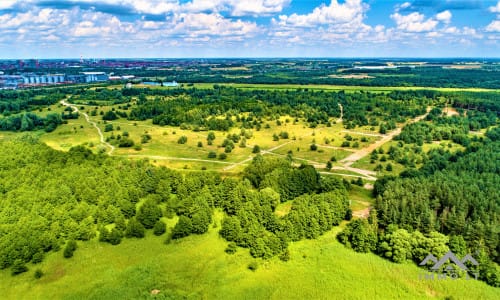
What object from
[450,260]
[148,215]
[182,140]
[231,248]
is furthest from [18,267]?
[182,140]

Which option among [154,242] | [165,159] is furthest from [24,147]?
[154,242]

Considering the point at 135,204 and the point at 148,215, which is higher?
the point at 148,215

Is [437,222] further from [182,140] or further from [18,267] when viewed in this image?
[182,140]

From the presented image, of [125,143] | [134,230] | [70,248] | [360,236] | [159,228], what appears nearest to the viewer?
[70,248]

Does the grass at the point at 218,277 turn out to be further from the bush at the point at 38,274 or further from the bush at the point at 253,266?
the bush at the point at 38,274

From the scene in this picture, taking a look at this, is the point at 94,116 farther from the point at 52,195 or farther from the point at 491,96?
the point at 491,96

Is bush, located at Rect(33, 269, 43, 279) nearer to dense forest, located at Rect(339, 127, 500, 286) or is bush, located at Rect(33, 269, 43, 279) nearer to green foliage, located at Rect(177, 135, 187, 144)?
dense forest, located at Rect(339, 127, 500, 286)
